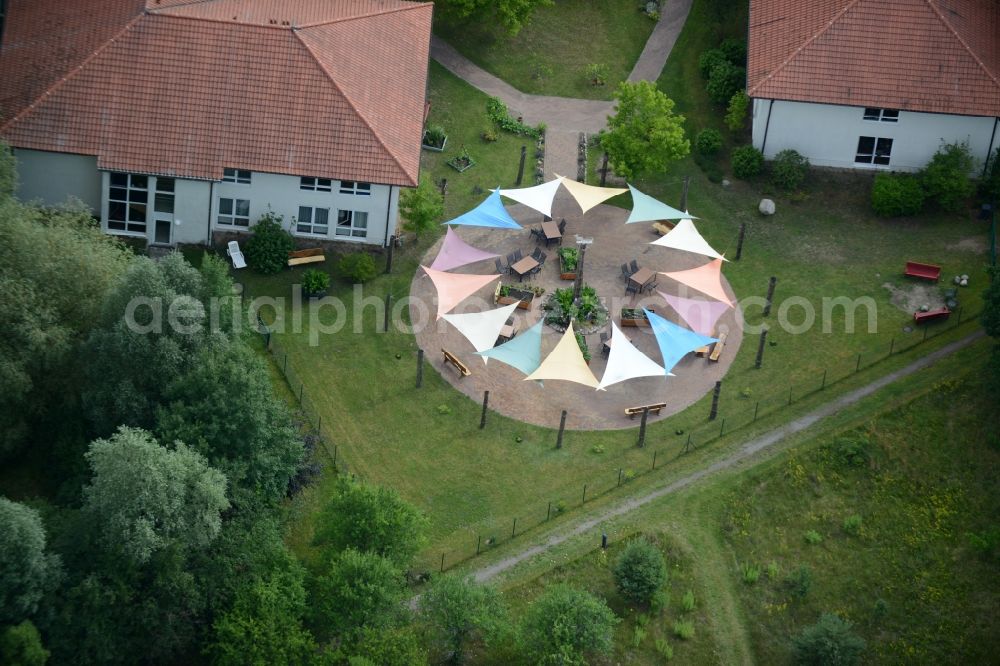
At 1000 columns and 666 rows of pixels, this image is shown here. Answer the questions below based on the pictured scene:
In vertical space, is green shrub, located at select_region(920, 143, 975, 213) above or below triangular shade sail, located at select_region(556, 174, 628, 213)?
above

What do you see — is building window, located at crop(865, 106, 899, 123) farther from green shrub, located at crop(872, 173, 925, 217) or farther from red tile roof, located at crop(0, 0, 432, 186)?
red tile roof, located at crop(0, 0, 432, 186)

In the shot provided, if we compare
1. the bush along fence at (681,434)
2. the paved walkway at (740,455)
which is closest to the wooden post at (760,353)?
the bush along fence at (681,434)

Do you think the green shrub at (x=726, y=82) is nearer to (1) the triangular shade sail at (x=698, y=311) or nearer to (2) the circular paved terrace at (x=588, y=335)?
(2) the circular paved terrace at (x=588, y=335)

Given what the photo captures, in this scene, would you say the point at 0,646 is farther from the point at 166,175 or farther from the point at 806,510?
the point at 806,510

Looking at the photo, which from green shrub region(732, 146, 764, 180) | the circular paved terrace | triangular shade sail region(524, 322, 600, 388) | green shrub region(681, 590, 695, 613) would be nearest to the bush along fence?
the circular paved terrace

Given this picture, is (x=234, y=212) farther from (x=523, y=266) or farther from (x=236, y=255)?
(x=523, y=266)

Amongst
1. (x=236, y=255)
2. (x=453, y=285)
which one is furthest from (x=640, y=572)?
(x=236, y=255)
